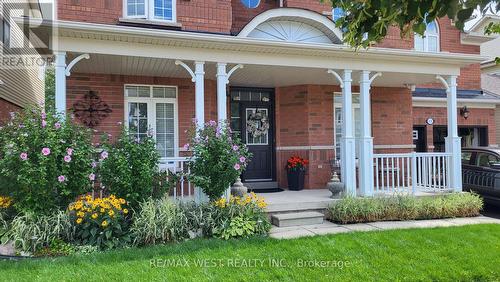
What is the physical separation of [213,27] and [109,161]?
13.9 feet

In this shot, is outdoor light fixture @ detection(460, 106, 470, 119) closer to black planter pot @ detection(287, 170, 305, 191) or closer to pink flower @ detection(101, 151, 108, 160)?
black planter pot @ detection(287, 170, 305, 191)

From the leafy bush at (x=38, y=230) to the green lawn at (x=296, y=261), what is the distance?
497mm

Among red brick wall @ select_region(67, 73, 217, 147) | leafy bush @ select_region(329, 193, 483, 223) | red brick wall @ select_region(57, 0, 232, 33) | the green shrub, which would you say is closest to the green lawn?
the green shrub

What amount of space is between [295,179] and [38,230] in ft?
18.8

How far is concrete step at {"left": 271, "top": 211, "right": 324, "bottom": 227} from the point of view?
6.97 meters

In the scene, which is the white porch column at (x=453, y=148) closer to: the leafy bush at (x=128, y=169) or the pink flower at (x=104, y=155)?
the leafy bush at (x=128, y=169)

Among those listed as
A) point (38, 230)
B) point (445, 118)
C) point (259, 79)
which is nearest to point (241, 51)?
point (259, 79)

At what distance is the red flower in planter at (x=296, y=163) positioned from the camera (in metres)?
9.59

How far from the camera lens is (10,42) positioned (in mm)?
11961

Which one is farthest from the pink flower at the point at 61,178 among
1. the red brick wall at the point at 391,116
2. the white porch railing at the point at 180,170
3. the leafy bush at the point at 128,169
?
the red brick wall at the point at 391,116

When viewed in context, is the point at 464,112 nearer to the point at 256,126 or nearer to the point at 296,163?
the point at 296,163

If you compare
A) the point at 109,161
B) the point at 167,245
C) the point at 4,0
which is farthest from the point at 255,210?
the point at 4,0

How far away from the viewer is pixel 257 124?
999 centimetres

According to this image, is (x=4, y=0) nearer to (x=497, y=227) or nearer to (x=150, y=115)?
(x=150, y=115)
